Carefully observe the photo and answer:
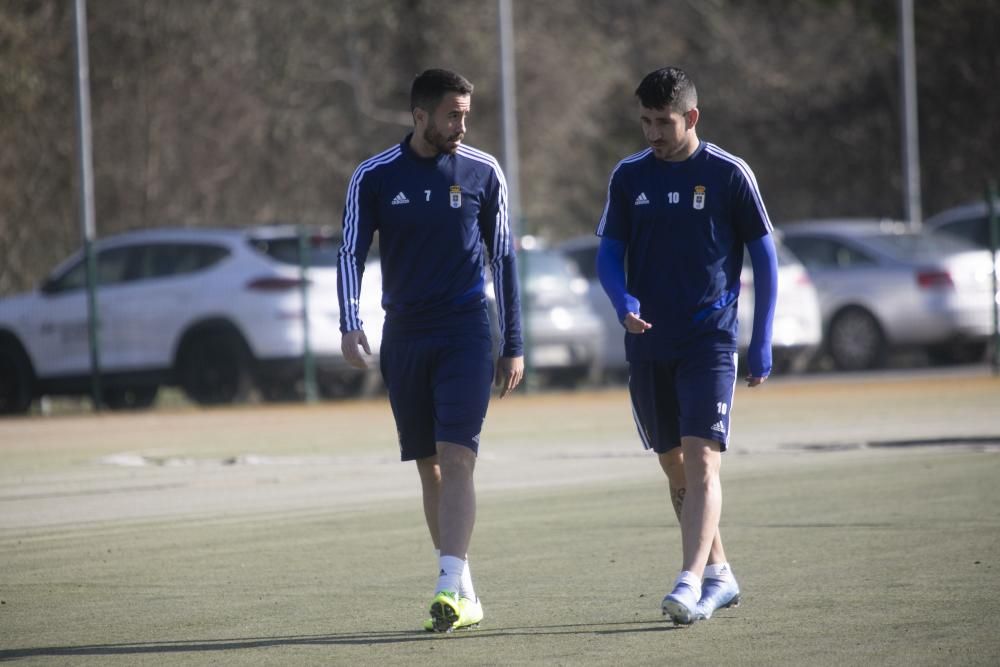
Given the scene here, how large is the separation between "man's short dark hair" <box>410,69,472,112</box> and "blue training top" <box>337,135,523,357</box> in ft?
0.69

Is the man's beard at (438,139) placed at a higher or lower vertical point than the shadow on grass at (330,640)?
higher

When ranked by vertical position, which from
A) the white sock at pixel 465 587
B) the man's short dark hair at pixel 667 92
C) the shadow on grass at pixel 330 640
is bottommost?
the shadow on grass at pixel 330 640

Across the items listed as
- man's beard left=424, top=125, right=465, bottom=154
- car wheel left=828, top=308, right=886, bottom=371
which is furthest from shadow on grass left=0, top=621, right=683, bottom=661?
car wheel left=828, top=308, right=886, bottom=371

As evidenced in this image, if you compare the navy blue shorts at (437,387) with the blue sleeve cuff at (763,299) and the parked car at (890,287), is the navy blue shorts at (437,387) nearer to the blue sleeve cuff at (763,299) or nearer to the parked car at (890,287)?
the blue sleeve cuff at (763,299)

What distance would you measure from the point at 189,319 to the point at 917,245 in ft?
28.4

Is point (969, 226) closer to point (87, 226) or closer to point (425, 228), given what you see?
point (87, 226)

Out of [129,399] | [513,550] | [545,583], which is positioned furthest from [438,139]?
[129,399]

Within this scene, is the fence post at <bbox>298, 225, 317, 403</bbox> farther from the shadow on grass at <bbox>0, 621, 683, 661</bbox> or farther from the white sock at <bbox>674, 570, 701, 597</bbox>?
the white sock at <bbox>674, 570, 701, 597</bbox>

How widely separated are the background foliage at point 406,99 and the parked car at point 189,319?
33.2 feet

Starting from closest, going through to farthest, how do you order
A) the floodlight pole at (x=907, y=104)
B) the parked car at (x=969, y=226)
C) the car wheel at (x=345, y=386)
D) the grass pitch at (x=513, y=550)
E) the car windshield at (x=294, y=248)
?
the grass pitch at (x=513, y=550) < the car windshield at (x=294, y=248) < the car wheel at (x=345, y=386) < the parked car at (x=969, y=226) < the floodlight pole at (x=907, y=104)

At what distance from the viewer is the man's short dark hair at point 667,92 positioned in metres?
6.95

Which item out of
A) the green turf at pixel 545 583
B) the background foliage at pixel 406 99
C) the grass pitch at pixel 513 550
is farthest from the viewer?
the background foliage at pixel 406 99

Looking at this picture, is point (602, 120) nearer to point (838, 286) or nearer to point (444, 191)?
point (838, 286)

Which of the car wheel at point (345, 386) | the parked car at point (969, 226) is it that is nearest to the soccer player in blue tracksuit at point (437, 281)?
the car wheel at point (345, 386)
